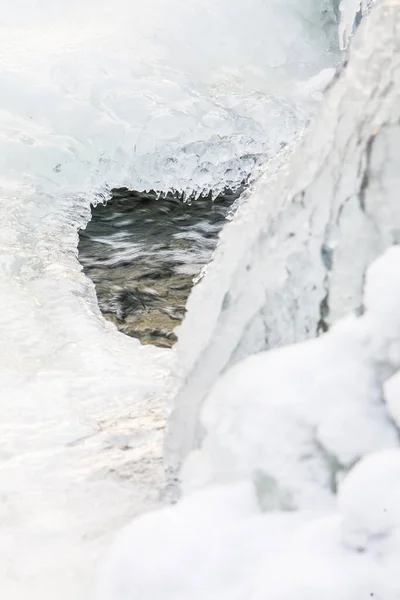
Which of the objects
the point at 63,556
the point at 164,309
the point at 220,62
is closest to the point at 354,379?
the point at 63,556

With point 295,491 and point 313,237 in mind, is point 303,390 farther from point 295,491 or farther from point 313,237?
point 313,237

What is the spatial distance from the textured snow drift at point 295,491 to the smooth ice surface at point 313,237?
129 mm

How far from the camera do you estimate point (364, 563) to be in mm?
1417

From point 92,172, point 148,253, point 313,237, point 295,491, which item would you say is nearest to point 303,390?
point 295,491

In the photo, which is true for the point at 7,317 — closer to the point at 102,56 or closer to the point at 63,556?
the point at 63,556

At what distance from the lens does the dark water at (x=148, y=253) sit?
4246 mm

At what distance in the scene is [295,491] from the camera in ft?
5.32

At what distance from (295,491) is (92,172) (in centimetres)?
469

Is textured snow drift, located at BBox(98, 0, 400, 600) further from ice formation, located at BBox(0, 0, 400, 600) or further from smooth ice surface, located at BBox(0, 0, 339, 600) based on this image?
smooth ice surface, located at BBox(0, 0, 339, 600)

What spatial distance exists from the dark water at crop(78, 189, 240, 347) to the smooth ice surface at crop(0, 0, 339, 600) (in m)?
0.14

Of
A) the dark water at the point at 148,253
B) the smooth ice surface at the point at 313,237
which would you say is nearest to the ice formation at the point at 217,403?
the smooth ice surface at the point at 313,237

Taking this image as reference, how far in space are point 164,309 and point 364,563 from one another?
300cm

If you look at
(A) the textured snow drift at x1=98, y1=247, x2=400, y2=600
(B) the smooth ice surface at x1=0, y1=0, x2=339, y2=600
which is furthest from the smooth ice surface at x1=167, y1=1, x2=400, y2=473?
(B) the smooth ice surface at x1=0, y1=0, x2=339, y2=600

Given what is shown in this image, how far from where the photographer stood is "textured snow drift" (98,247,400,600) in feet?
4.69
